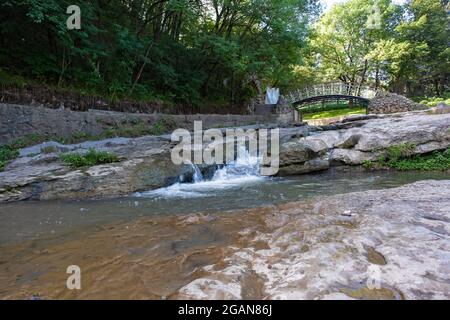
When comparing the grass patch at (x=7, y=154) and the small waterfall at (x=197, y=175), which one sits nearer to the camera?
the grass patch at (x=7, y=154)

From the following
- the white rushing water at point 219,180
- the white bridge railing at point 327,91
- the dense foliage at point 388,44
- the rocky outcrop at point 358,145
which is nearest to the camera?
the white rushing water at point 219,180

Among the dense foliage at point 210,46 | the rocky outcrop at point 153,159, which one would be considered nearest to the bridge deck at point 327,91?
the dense foliage at point 210,46

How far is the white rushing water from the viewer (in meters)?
5.88

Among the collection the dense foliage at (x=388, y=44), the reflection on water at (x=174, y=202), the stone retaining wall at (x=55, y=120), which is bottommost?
the reflection on water at (x=174, y=202)

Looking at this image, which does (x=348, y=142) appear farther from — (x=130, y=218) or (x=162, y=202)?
(x=130, y=218)

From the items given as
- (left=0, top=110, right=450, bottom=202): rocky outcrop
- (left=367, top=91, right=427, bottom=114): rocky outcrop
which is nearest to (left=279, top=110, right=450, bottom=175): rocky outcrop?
(left=0, top=110, right=450, bottom=202): rocky outcrop

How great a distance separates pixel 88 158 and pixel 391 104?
2393cm

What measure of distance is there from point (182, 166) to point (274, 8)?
13462mm

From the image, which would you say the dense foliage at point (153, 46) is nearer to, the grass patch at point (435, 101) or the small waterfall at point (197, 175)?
the small waterfall at point (197, 175)

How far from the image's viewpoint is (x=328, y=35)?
3111 cm

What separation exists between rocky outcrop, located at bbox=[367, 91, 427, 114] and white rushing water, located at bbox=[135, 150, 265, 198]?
760 inches

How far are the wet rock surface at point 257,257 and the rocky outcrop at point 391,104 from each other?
22.2m

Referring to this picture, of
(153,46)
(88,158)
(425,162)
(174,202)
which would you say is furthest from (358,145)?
(153,46)

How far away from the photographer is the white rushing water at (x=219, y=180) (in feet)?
19.3
